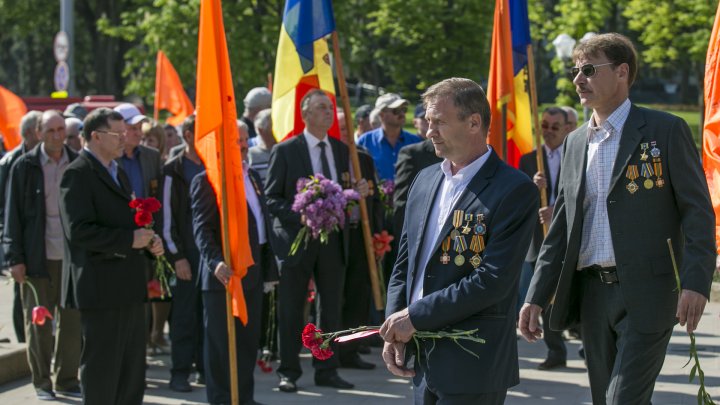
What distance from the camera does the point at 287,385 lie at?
9375mm

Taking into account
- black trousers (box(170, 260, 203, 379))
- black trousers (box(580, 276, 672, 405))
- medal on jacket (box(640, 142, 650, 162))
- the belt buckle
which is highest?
medal on jacket (box(640, 142, 650, 162))

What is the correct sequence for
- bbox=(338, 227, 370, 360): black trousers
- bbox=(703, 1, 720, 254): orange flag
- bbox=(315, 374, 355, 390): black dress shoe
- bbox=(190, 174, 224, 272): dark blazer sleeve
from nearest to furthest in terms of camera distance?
1. bbox=(703, 1, 720, 254): orange flag
2. bbox=(190, 174, 224, 272): dark blazer sleeve
3. bbox=(315, 374, 355, 390): black dress shoe
4. bbox=(338, 227, 370, 360): black trousers

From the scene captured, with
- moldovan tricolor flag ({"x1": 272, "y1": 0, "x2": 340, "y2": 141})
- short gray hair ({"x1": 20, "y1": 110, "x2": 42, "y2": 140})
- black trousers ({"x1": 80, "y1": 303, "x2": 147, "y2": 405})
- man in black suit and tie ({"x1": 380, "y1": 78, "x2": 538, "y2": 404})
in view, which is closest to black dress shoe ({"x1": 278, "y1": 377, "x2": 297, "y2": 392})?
black trousers ({"x1": 80, "y1": 303, "x2": 147, "y2": 405})

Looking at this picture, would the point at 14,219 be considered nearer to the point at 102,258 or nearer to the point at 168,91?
the point at 102,258

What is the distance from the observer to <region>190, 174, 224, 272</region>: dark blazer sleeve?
328 inches

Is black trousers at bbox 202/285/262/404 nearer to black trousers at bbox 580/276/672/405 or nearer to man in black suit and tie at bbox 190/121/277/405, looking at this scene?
man in black suit and tie at bbox 190/121/277/405

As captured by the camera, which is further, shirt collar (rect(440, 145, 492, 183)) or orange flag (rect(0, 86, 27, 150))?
orange flag (rect(0, 86, 27, 150))

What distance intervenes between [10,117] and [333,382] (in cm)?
559

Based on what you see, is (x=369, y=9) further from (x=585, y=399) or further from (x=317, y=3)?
(x=585, y=399)

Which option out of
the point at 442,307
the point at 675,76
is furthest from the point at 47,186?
the point at 675,76

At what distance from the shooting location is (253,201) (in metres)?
8.70

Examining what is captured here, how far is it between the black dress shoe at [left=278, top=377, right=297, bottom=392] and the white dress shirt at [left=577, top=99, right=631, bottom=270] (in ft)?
14.1

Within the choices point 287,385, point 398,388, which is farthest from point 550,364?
point 287,385

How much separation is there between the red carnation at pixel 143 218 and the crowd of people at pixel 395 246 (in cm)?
6
